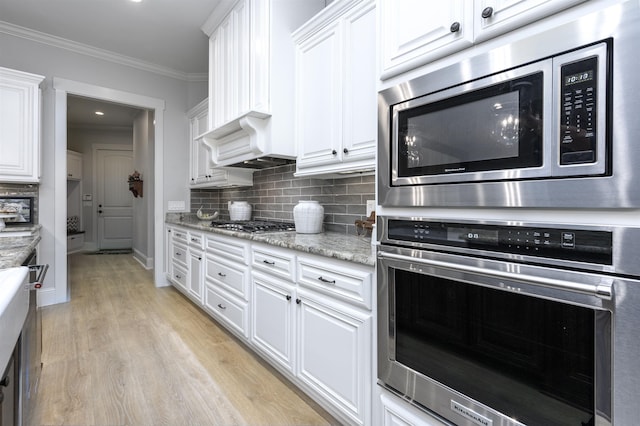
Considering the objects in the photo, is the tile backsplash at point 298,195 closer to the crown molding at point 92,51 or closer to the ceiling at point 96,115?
the crown molding at point 92,51

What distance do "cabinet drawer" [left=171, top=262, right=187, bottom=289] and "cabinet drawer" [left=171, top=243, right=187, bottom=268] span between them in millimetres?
58

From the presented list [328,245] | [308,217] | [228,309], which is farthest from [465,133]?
[228,309]

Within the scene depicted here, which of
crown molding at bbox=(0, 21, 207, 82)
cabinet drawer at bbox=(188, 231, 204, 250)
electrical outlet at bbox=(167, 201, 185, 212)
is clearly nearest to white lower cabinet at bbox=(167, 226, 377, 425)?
cabinet drawer at bbox=(188, 231, 204, 250)

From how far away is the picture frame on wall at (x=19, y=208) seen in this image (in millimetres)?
3230

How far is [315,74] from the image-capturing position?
86.8 inches

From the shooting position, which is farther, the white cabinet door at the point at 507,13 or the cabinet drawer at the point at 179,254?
the cabinet drawer at the point at 179,254

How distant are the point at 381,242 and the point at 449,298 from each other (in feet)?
1.05

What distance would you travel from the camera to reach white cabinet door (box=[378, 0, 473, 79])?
1005 mm

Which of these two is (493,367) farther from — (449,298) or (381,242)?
(381,242)

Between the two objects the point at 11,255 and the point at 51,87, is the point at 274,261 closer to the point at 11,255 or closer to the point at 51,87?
the point at 11,255

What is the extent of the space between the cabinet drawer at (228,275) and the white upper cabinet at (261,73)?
0.88 metres

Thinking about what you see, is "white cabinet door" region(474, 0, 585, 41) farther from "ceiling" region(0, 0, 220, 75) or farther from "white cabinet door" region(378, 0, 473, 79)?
"ceiling" region(0, 0, 220, 75)

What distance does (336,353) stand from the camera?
1.55m

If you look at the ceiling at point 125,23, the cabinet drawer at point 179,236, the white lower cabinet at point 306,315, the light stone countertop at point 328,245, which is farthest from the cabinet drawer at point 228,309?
the ceiling at point 125,23
